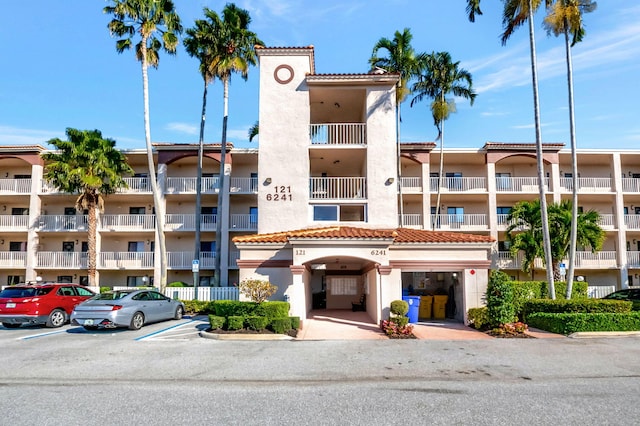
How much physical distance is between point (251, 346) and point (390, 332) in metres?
4.64

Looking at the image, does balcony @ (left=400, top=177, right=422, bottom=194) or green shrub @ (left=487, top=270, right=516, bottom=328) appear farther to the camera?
balcony @ (left=400, top=177, right=422, bottom=194)

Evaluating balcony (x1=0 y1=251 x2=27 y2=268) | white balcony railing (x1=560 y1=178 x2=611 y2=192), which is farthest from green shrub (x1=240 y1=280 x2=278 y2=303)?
white balcony railing (x1=560 y1=178 x2=611 y2=192)

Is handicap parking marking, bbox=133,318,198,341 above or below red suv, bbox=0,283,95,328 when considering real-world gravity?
below

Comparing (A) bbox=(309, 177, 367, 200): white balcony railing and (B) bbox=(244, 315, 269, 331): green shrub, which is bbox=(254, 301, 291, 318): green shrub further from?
(A) bbox=(309, 177, 367, 200): white balcony railing

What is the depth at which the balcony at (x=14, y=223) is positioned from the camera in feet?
104

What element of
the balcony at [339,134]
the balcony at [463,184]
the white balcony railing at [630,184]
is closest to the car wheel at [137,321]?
the balcony at [339,134]

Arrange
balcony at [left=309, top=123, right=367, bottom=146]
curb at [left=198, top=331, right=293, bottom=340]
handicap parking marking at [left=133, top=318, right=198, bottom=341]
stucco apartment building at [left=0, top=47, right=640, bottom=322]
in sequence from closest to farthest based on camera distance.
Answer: curb at [left=198, top=331, right=293, bottom=340] → handicap parking marking at [left=133, top=318, right=198, bottom=341] → stucco apartment building at [left=0, top=47, right=640, bottom=322] → balcony at [left=309, top=123, right=367, bottom=146]

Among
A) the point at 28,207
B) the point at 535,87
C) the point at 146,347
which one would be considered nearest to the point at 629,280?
the point at 535,87

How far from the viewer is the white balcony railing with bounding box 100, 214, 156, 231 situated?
31.2m

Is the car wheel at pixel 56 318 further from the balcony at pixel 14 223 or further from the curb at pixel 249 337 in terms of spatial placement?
the balcony at pixel 14 223

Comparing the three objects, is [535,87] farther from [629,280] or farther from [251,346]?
[629,280]

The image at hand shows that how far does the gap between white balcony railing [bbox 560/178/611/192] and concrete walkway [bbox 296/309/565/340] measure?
20.2m

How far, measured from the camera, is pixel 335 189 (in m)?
22.3

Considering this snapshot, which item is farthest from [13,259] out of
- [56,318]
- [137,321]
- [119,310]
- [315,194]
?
[315,194]
